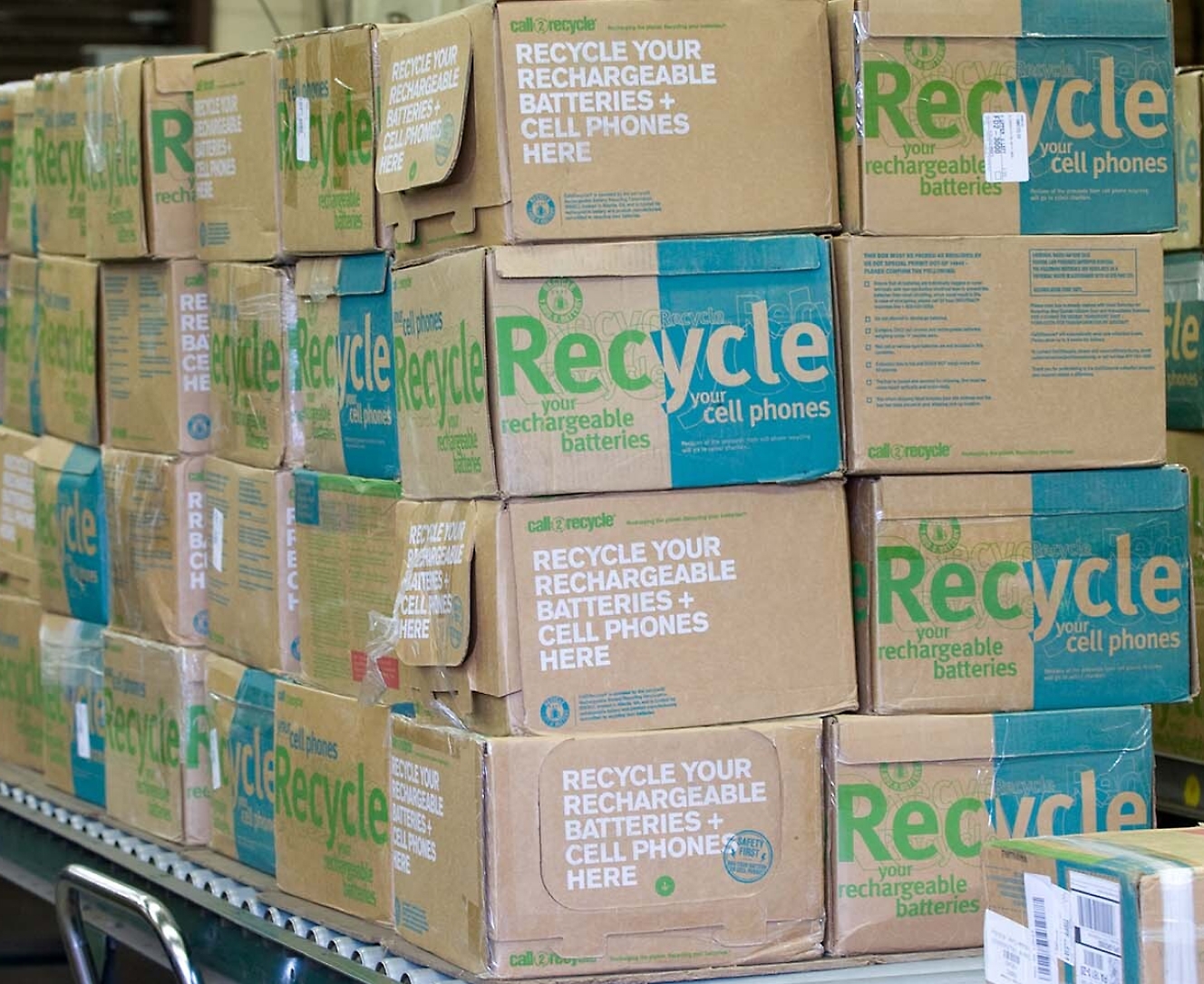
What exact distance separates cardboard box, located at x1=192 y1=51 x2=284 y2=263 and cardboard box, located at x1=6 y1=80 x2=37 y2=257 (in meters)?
0.82

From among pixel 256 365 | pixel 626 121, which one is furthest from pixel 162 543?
pixel 626 121

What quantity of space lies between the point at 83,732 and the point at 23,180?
4.11 feet

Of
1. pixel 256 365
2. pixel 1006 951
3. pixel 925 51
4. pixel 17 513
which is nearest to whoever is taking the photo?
pixel 1006 951

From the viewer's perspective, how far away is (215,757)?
12.0 ft

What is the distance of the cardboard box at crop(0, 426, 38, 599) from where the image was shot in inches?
172

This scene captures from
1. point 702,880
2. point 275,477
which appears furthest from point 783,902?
point 275,477

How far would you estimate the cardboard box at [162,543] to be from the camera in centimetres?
374

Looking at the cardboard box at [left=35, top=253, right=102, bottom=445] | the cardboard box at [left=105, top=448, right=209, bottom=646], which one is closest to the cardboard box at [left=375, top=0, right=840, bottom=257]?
the cardboard box at [left=105, top=448, right=209, bottom=646]

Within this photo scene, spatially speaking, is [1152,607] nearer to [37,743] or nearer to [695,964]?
[695,964]

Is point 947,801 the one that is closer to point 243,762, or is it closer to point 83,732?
point 243,762

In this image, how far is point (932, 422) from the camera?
2787 mm

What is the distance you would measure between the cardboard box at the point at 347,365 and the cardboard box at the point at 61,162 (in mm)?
903

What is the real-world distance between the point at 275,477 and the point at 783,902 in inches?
47.3

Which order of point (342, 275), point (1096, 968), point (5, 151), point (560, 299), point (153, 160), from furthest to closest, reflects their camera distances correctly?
point (5, 151) < point (153, 160) < point (342, 275) < point (560, 299) < point (1096, 968)
